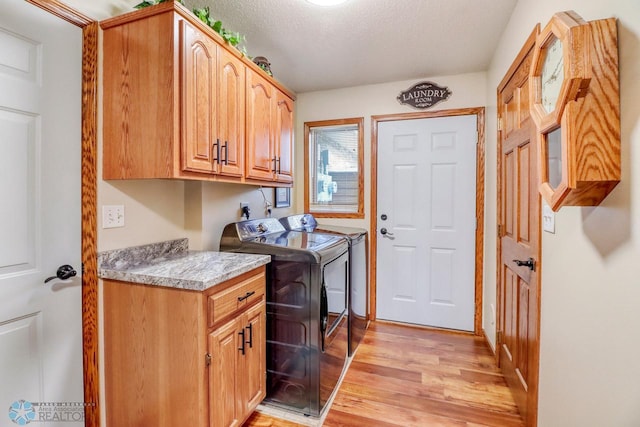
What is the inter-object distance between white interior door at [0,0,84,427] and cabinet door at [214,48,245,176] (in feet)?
1.99

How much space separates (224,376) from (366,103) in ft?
8.70

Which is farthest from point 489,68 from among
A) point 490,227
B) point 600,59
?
point 600,59

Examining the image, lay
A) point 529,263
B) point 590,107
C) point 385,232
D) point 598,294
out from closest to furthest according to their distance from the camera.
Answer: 1. point 590,107
2. point 598,294
3. point 529,263
4. point 385,232

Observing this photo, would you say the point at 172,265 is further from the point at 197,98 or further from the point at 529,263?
the point at 529,263

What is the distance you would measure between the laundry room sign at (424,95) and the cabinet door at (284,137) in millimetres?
1181

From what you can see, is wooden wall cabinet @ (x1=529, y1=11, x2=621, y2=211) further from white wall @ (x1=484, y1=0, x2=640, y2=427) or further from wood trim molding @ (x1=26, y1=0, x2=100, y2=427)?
wood trim molding @ (x1=26, y1=0, x2=100, y2=427)

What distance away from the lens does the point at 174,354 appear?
1275 mm

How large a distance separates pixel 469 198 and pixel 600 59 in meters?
2.04

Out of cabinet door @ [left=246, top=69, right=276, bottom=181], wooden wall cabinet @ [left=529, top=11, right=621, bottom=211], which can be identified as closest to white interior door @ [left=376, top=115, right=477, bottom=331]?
cabinet door @ [left=246, top=69, right=276, bottom=181]

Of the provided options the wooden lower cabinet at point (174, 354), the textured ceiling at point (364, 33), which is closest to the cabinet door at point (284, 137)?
the textured ceiling at point (364, 33)

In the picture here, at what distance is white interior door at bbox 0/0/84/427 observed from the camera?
44.1 inches

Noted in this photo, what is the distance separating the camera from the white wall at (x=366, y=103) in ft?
8.95

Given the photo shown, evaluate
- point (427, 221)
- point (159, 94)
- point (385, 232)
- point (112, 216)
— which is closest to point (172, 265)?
point (112, 216)

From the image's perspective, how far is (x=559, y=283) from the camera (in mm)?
1219
